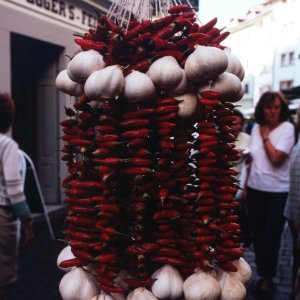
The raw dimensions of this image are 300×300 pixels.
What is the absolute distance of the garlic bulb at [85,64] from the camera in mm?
1536

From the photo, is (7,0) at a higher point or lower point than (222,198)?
higher

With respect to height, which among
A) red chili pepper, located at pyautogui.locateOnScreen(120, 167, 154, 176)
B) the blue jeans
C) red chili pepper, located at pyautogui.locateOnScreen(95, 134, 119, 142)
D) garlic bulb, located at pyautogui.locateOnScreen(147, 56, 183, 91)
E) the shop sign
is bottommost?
the blue jeans

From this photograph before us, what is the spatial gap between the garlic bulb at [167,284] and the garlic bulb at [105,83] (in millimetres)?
529

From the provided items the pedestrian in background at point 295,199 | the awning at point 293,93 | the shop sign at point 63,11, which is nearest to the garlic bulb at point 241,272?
the pedestrian in background at point 295,199

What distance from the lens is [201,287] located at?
1.44 m

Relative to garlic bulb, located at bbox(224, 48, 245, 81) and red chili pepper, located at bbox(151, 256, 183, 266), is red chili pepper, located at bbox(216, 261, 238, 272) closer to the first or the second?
red chili pepper, located at bbox(151, 256, 183, 266)

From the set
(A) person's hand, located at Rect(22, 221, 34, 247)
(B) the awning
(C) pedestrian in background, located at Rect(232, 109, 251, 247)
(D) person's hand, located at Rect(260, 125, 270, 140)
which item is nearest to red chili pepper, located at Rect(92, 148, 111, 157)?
(A) person's hand, located at Rect(22, 221, 34, 247)

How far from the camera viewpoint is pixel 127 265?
60.2 inches

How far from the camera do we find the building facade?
112 ft

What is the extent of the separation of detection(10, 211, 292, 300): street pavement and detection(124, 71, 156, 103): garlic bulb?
11.2ft

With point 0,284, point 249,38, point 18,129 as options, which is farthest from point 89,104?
point 249,38

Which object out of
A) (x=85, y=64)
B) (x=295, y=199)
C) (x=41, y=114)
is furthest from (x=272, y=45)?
(x=85, y=64)

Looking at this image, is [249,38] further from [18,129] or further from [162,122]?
[162,122]

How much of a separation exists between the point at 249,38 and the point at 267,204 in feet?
118
